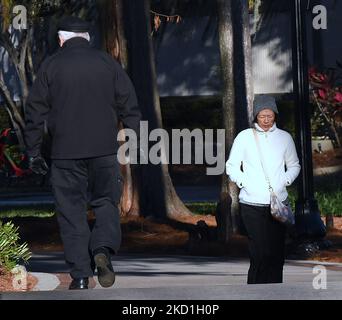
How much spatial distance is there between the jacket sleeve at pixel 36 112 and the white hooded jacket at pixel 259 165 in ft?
5.36

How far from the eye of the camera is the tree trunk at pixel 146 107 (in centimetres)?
1916

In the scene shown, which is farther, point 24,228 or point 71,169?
point 24,228

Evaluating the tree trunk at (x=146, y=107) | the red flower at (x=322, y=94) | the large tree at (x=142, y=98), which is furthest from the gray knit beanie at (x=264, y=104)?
the red flower at (x=322, y=94)

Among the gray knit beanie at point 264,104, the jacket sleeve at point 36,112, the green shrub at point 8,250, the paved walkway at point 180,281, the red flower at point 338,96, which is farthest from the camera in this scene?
the red flower at point 338,96

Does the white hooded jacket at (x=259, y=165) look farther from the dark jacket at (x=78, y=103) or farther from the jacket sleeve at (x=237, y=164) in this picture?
the dark jacket at (x=78, y=103)

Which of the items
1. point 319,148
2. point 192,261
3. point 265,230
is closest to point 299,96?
point 192,261

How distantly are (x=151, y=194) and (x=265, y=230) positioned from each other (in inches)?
359

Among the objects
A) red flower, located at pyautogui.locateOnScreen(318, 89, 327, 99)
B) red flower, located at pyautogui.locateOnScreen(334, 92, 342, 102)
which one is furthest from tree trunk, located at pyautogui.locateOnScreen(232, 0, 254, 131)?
red flower, located at pyautogui.locateOnScreen(318, 89, 327, 99)

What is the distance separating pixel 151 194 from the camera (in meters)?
19.2

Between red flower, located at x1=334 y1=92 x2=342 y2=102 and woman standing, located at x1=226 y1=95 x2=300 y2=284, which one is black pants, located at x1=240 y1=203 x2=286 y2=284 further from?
red flower, located at x1=334 y1=92 x2=342 y2=102

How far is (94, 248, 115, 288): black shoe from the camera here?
9125 mm

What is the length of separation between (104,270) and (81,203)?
21.5 inches

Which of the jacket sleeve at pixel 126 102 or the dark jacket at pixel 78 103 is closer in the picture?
the dark jacket at pixel 78 103

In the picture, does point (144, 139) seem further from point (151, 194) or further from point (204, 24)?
point (204, 24)
